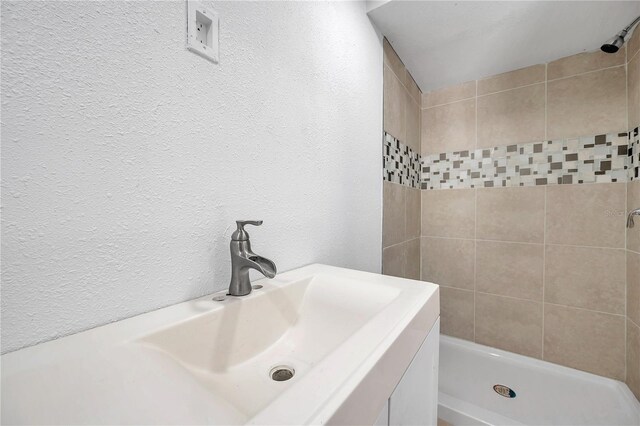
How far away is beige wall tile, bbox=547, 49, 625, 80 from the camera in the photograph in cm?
139

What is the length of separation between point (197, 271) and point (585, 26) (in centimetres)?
201

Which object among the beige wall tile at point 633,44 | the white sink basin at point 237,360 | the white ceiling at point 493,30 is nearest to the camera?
the white sink basin at point 237,360

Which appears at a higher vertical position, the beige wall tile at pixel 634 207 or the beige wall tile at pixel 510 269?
the beige wall tile at pixel 634 207

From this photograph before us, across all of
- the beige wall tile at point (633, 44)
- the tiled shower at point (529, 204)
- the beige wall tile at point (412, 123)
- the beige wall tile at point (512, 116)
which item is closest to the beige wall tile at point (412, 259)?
the tiled shower at point (529, 204)

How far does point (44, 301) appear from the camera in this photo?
1.23 ft

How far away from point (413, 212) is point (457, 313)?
0.78 metres

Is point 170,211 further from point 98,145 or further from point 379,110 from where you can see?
point 379,110

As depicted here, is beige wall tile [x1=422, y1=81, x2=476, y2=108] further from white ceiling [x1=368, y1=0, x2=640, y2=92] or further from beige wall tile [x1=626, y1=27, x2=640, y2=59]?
beige wall tile [x1=626, y1=27, x2=640, y2=59]

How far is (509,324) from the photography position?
1.64 metres

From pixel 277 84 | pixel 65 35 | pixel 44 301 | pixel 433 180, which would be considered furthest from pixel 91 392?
pixel 433 180

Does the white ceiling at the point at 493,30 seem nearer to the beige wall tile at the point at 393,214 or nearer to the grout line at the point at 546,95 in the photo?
the grout line at the point at 546,95

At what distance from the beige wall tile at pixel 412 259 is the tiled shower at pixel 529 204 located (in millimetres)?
14

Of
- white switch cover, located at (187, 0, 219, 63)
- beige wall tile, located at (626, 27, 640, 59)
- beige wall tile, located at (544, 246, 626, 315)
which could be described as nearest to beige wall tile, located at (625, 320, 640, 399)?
beige wall tile, located at (544, 246, 626, 315)

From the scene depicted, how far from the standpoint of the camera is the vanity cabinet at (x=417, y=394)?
0.43m
